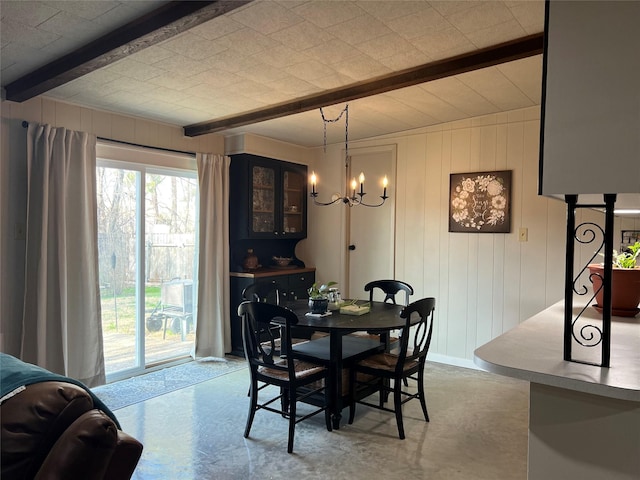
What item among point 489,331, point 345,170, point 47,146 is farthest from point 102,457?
point 345,170

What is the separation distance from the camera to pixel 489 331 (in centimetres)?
448

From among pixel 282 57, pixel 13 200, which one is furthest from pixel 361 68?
pixel 13 200

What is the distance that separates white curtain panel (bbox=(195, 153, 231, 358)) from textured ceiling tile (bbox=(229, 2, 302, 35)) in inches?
96.6

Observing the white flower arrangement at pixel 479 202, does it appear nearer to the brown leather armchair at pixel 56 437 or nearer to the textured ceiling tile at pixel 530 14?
the textured ceiling tile at pixel 530 14

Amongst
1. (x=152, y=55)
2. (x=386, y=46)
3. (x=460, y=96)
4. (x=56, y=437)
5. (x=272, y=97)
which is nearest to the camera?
(x=56, y=437)

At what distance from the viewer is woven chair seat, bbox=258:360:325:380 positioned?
2984mm

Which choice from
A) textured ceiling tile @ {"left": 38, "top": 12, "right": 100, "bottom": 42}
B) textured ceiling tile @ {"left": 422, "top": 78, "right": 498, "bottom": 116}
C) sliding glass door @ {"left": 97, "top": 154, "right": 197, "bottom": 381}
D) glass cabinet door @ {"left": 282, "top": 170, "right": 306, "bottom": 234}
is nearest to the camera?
textured ceiling tile @ {"left": 38, "top": 12, "right": 100, "bottom": 42}

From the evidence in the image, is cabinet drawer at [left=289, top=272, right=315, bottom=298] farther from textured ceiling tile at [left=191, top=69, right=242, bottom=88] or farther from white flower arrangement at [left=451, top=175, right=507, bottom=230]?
textured ceiling tile at [left=191, top=69, right=242, bottom=88]

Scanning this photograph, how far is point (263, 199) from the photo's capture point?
5.18 m

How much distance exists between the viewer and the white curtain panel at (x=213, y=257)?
472 cm

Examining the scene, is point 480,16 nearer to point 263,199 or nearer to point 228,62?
point 228,62

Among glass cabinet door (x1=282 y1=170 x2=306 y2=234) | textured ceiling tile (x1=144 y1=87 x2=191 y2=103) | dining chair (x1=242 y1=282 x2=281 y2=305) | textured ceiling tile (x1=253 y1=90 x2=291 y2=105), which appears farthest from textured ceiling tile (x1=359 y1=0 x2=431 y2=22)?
glass cabinet door (x1=282 y1=170 x2=306 y2=234)

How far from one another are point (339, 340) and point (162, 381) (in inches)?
75.7

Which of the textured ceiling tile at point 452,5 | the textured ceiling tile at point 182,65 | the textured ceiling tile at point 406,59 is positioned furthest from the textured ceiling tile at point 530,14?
the textured ceiling tile at point 182,65
